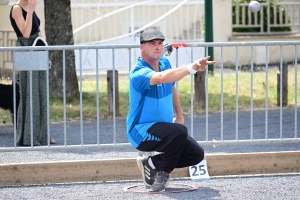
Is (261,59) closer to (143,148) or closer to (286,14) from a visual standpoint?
(286,14)

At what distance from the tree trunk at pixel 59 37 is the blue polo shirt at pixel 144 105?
6993 millimetres

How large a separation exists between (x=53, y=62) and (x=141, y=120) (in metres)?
7.52

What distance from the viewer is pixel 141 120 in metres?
7.36

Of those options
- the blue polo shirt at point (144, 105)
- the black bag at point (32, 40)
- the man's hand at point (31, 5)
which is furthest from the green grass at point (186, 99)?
the blue polo shirt at point (144, 105)

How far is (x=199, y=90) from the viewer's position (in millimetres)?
13438

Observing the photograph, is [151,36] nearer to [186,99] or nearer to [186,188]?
[186,188]

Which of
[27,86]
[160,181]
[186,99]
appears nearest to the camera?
[160,181]

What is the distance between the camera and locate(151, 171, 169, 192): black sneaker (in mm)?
7395

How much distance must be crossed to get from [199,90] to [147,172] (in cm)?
608

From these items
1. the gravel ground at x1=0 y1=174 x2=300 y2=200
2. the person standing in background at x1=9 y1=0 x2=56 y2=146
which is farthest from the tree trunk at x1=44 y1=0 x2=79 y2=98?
the gravel ground at x1=0 y1=174 x2=300 y2=200

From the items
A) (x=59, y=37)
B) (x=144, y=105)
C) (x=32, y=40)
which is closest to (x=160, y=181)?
(x=144, y=105)

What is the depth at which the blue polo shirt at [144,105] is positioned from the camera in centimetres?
730

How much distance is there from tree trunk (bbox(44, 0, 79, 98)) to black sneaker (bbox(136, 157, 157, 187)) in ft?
22.6

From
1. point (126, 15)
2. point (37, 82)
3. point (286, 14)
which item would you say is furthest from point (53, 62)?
point (286, 14)
